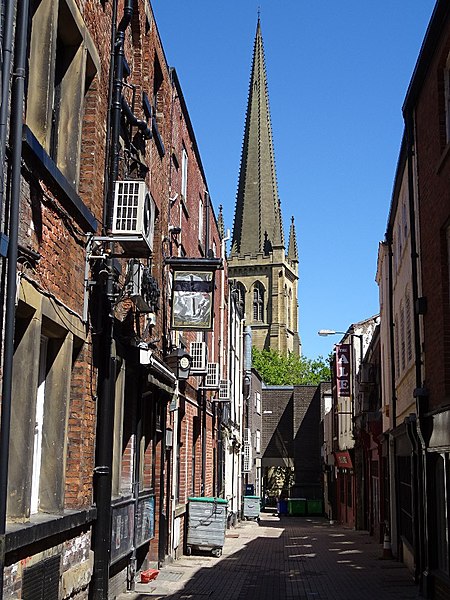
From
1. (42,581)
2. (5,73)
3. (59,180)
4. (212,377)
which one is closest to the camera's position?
(5,73)

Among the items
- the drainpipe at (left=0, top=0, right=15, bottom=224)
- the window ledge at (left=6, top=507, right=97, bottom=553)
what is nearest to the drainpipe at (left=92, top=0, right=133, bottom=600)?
the window ledge at (left=6, top=507, right=97, bottom=553)

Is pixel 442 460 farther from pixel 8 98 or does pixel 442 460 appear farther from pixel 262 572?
pixel 8 98

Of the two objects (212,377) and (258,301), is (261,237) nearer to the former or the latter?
(258,301)

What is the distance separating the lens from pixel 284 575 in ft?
55.6

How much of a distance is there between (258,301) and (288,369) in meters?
17.5

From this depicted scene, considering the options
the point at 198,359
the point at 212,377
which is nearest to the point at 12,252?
the point at 198,359

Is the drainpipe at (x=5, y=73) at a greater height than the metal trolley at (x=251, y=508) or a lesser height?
greater

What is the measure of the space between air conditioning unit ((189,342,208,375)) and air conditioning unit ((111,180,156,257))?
9154mm

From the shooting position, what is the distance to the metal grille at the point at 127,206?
939 cm

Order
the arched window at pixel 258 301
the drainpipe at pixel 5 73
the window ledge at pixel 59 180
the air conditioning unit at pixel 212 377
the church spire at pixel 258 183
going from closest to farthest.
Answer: the drainpipe at pixel 5 73 → the window ledge at pixel 59 180 → the air conditioning unit at pixel 212 377 → the arched window at pixel 258 301 → the church spire at pixel 258 183

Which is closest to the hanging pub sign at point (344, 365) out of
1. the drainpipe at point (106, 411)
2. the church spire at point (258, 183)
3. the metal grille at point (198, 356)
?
the metal grille at point (198, 356)

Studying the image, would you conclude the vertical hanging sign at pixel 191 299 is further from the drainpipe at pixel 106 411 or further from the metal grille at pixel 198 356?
the drainpipe at pixel 106 411

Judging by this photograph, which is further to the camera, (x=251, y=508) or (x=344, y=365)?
(x=251, y=508)

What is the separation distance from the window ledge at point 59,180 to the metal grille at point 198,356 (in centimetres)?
981
